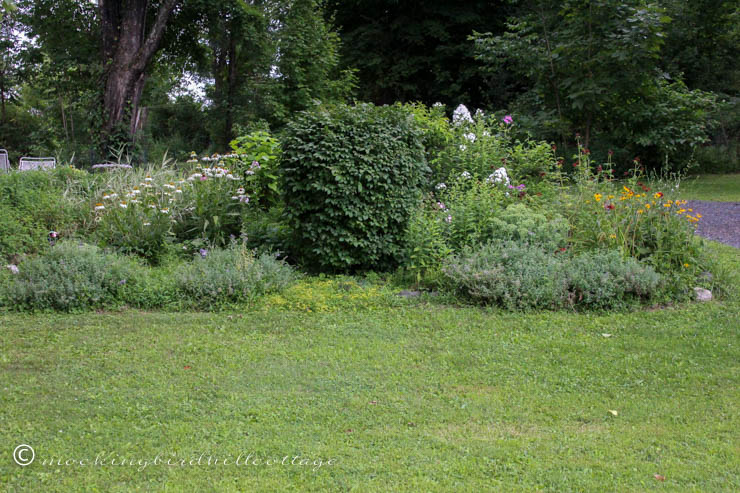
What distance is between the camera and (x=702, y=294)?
17.7 ft

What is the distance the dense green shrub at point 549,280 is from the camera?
5.05m

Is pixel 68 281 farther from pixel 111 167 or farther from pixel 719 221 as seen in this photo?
pixel 719 221

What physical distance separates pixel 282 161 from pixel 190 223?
1.68m

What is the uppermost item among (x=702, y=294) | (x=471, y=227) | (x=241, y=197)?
(x=241, y=197)


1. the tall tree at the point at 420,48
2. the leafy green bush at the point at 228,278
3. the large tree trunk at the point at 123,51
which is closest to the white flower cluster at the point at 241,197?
the leafy green bush at the point at 228,278

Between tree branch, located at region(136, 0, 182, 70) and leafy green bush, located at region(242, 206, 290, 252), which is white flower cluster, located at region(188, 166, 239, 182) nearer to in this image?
leafy green bush, located at region(242, 206, 290, 252)

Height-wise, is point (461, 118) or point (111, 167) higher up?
point (461, 118)

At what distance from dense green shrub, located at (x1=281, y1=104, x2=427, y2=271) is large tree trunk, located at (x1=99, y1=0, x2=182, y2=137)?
6851mm

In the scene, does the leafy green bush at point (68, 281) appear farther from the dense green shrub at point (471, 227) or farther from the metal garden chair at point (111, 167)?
the metal garden chair at point (111, 167)

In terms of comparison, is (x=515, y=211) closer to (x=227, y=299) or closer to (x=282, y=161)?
(x=282, y=161)

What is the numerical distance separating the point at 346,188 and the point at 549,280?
213cm

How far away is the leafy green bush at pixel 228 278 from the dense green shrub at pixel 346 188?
540mm

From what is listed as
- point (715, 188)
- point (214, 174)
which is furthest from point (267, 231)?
point (715, 188)

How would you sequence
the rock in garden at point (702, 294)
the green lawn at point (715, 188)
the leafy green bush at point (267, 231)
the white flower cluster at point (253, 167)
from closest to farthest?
the rock in garden at point (702, 294), the leafy green bush at point (267, 231), the white flower cluster at point (253, 167), the green lawn at point (715, 188)
